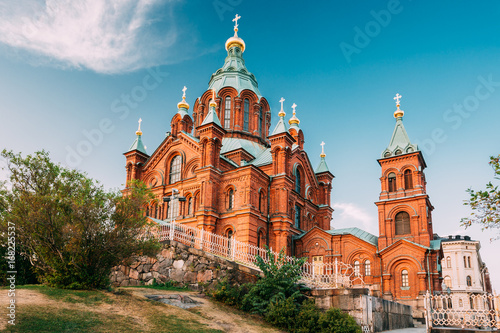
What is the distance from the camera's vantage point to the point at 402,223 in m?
31.7

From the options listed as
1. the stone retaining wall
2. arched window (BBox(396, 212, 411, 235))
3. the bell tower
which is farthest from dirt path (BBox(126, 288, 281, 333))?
arched window (BBox(396, 212, 411, 235))

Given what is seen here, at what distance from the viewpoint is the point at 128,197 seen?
517 inches

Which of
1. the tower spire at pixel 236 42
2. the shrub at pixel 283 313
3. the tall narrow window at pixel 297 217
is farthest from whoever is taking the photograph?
the tower spire at pixel 236 42

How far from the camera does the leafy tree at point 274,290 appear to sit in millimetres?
13781

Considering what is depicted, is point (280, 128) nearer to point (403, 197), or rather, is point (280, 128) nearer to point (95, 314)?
point (403, 197)

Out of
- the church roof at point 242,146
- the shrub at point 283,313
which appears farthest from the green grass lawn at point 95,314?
the church roof at point 242,146

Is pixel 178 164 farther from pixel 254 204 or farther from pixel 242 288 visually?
pixel 242 288

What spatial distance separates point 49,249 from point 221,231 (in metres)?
17.8

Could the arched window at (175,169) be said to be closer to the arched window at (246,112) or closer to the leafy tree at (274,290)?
the arched window at (246,112)

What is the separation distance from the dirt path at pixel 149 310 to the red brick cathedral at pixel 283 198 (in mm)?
14918

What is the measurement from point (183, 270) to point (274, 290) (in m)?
4.08

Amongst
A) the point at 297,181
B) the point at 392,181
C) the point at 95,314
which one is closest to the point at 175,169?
the point at 297,181

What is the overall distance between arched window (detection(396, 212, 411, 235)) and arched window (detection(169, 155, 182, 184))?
55.3 ft

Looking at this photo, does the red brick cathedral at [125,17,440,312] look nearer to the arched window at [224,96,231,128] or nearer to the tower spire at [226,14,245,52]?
the arched window at [224,96,231,128]
